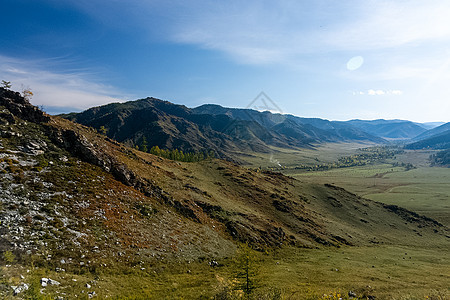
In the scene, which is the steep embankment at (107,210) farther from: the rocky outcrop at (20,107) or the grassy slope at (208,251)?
the grassy slope at (208,251)

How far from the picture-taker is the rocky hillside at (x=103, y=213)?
2761 centimetres

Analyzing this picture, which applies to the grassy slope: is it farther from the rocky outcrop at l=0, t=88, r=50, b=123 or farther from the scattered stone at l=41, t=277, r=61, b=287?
the rocky outcrop at l=0, t=88, r=50, b=123

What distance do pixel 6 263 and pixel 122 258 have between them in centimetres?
1242

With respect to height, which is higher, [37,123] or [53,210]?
[37,123]

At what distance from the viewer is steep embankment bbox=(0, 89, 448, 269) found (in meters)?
28.7

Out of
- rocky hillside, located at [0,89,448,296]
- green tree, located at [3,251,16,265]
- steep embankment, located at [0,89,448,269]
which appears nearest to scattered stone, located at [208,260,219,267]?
rocky hillside, located at [0,89,448,296]

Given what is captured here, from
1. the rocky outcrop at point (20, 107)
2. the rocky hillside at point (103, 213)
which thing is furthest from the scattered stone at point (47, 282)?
the rocky outcrop at point (20, 107)

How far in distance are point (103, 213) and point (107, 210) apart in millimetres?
1229

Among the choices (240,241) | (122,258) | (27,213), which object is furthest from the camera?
(240,241)

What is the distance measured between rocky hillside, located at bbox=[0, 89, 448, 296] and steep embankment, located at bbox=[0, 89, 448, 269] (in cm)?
15

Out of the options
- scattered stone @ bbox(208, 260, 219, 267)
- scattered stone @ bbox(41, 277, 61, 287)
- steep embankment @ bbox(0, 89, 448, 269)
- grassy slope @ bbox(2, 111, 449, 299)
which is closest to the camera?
scattered stone @ bbox(41, 277, 61, 287)

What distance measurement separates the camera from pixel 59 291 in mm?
20734

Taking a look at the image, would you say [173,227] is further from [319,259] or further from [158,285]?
[319,259]

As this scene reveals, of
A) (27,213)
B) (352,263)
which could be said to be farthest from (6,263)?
(352,263)
